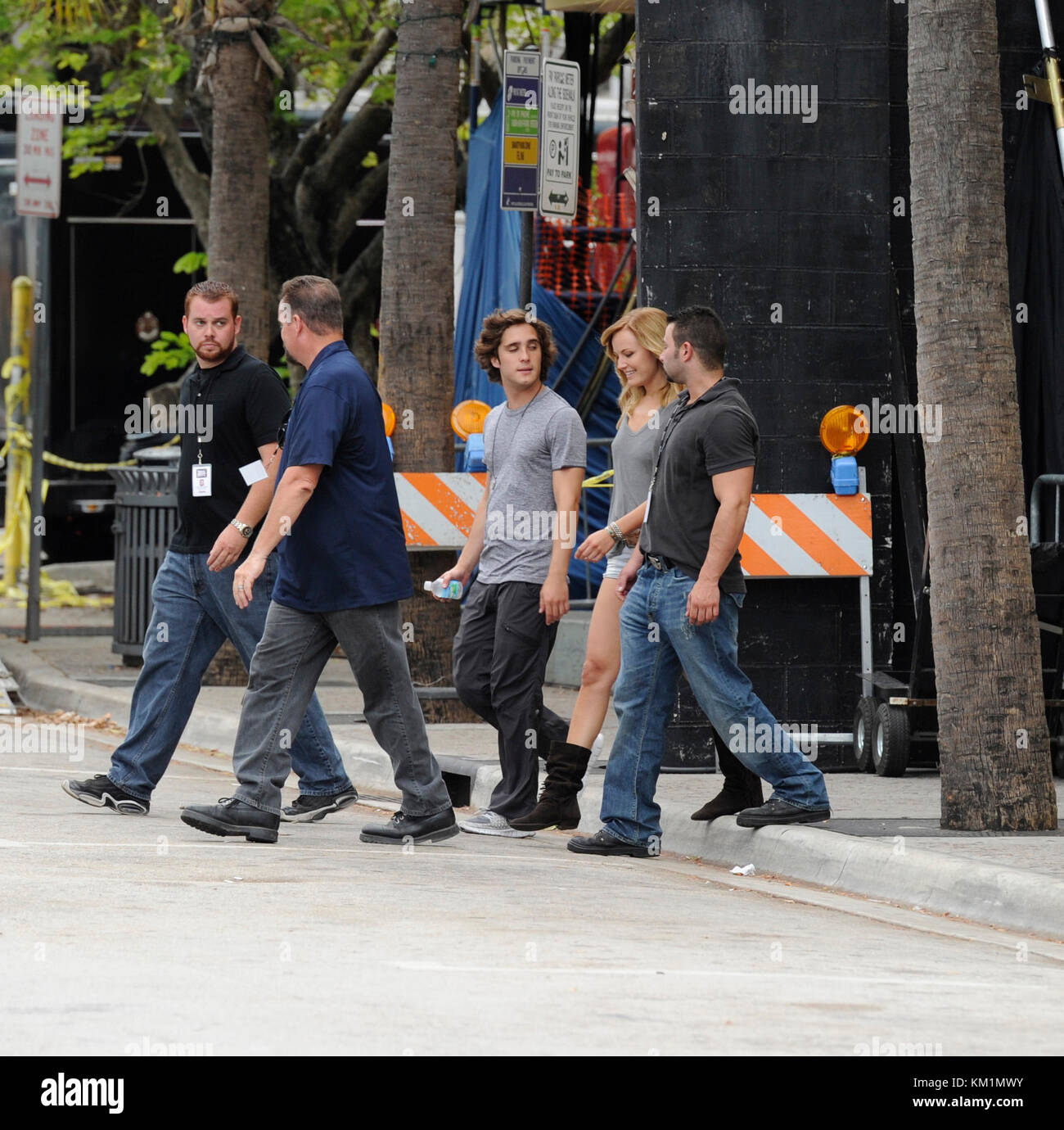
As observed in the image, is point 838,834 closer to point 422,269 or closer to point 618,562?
point 618,562

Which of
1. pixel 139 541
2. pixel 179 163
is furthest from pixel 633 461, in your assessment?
pixel 179 163

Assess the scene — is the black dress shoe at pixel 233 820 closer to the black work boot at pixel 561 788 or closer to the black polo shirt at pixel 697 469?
the black work boot at pixel 561 788

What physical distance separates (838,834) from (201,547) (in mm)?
2830

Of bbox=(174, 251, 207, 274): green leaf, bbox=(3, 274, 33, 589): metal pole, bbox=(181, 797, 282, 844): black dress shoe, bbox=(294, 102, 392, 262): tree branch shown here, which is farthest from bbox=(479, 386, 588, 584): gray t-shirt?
bbox=(174, 251, 207, 274): green leaf

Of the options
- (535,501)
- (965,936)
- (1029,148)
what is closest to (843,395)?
(1029,148)

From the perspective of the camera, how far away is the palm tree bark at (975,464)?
7.82 meters

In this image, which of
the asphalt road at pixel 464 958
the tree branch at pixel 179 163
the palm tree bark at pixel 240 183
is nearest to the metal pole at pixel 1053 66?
the asphalt road at pixel 464 958

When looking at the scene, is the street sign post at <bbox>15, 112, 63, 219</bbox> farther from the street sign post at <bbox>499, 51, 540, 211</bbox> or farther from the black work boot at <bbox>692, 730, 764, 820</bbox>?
the black work boot at <bbox>692, 730, 764, 820</bbox>

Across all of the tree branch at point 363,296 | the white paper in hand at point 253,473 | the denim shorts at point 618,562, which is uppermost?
the tree branch at point 363,296

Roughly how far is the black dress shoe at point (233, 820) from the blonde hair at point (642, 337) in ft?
6.69

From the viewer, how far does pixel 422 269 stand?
39.4 feet

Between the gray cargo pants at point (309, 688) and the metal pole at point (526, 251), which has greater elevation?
the metal pole at point (526, 251)

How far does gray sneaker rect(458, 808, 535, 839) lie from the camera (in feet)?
27.9

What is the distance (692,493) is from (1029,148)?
12.2ft
